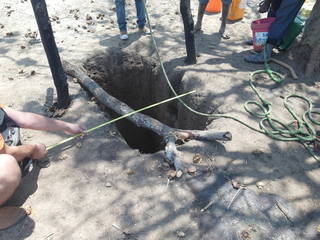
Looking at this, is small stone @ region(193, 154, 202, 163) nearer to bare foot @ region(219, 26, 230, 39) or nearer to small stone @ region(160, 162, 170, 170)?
small stone @ region(160, 162, 170, 170)

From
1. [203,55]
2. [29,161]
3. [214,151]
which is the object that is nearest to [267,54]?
[203,55]

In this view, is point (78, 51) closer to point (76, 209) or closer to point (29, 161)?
point (29, 161)

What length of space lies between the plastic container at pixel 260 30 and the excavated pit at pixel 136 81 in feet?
4.62

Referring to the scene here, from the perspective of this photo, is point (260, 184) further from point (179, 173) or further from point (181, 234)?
point (181, 234)

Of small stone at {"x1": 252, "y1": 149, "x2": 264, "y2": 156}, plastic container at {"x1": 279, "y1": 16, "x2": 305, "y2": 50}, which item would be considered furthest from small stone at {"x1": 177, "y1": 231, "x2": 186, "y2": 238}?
plastic container at {"x1": 279, "y1": 16, "x2": 305, "y2": 50}

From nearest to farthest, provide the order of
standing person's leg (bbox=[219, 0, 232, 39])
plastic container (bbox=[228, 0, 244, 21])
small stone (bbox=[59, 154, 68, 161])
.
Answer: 1. small stone (bbox=[59, 154, 68, 161])
2. standing person's leg (bbox=[219, 0, 232, 39])
3. plastic container (bbox=[228, 0, 244, 21])

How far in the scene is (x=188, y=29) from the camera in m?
4.42

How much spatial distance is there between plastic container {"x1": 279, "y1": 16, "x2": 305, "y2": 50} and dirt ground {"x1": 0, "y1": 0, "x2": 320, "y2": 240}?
0.27 meters

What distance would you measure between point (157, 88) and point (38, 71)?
2000mm

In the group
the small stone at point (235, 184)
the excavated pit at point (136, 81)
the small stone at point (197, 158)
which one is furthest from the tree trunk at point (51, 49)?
the small stone at point (235, 184)

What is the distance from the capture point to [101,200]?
271 centimetres

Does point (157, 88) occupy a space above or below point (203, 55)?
below

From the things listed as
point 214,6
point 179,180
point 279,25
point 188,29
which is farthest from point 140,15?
point 179,180

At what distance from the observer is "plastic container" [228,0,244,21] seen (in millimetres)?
6035
